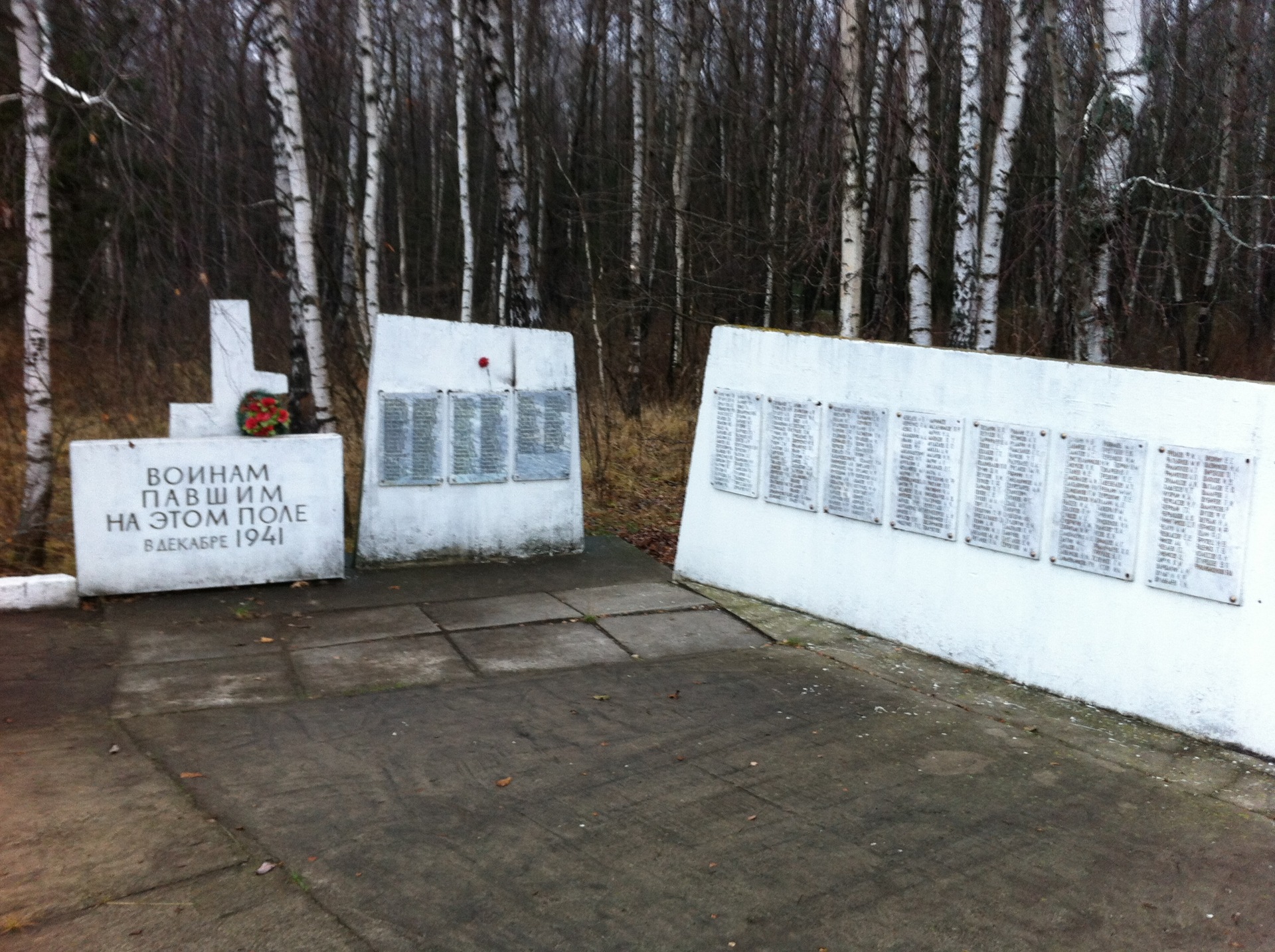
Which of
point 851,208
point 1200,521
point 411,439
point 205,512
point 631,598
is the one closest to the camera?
point 1200,521

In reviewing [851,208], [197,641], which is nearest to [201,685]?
[197,641]

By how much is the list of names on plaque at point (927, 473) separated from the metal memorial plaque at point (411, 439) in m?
4.02

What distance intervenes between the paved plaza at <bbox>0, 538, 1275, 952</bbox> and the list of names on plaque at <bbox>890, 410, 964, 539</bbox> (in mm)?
898

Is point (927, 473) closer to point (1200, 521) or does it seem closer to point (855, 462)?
point (855, 462)

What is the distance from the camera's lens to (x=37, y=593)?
813cm

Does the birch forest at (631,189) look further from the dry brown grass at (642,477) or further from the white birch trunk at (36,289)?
the dry brown grass at (642,477)

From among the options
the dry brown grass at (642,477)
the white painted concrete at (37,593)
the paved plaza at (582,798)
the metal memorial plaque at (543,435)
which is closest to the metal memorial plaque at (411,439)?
the metal memorial plaque at (543,435)

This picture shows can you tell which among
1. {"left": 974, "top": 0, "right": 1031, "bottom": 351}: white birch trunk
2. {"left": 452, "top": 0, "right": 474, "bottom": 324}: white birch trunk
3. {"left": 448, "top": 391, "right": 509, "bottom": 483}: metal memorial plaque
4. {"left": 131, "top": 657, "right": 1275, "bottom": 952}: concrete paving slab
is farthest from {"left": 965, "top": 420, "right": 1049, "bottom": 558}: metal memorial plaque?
{"left": 452, "top": 0, "right": 474, "bottom": 324}: white birch trunk

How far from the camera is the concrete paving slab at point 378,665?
22.5 ft

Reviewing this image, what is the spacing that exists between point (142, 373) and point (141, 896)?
27.0 feet

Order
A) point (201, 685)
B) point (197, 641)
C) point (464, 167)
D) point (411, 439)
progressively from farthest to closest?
point (464, 167)
point (411, 439)
point (197, 641)
point (201, 685)

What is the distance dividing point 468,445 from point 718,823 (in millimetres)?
5497

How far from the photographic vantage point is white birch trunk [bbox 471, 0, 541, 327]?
431 inches

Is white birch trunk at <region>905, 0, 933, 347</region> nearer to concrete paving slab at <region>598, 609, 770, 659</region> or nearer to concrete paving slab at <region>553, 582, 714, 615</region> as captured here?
concrete paving slab at <region>553, 582, 714, 615</region>
